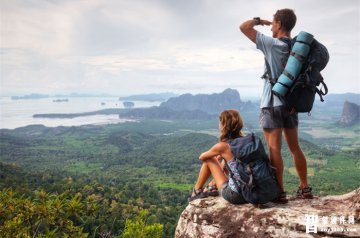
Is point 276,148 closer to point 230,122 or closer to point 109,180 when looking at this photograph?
point 230,122

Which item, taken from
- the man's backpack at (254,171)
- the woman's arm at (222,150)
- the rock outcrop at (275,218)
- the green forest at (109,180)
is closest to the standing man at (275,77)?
the man's backpack at (254,171)

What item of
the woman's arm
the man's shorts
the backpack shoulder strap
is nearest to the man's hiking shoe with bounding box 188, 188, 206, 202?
the woman's arm

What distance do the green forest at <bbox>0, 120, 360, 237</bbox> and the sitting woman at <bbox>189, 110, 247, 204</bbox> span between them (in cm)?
243

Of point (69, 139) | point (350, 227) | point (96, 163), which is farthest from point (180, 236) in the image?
point (69, 139)

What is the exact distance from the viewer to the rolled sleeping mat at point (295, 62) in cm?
482

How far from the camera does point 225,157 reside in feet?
18.9

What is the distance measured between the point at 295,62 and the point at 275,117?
0.88 meters

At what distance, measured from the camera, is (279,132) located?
17.6ft

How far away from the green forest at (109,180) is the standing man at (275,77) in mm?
3576

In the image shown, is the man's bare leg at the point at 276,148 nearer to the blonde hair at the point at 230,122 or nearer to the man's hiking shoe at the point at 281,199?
the man's hiking shoe at the point at 281,199

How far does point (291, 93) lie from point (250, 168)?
1.28 metres

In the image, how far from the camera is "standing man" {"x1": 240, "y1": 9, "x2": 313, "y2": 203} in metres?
5.10

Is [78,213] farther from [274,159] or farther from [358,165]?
[358,165]

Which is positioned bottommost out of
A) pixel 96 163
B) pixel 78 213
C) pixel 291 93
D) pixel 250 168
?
pixel 96 163
